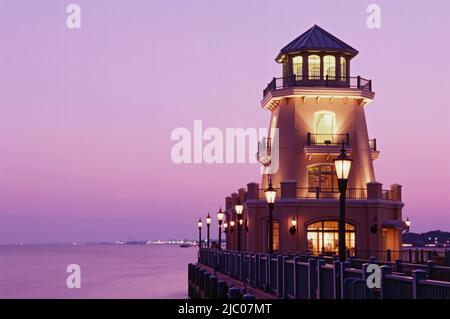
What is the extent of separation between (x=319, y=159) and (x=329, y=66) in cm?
643

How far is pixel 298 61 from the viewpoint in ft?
178

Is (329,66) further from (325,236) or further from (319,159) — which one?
(325,236)

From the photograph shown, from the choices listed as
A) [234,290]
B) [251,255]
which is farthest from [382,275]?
[251,255]

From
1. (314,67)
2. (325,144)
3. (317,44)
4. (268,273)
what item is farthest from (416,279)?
(314,67)

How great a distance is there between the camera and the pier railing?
14297 millimetres

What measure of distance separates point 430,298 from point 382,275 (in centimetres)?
224

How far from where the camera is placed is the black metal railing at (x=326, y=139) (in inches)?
2137

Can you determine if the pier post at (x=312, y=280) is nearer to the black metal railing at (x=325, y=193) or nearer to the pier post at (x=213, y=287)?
the pier post at (x=213, y=287)

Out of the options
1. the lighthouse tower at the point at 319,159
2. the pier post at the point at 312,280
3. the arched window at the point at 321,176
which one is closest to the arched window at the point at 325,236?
the lighthouse tower at the point at 319,159

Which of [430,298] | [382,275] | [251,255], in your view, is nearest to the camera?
[430,298]

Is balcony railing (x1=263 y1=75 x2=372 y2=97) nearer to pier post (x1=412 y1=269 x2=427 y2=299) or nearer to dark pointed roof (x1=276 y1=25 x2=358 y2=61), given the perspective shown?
dark pointed roof (x1=276 y1=25 x2=358 y2=61)

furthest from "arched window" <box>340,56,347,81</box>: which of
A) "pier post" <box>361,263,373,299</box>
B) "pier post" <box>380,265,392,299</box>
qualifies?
"pier post" <box>380,265,392,299</box>
